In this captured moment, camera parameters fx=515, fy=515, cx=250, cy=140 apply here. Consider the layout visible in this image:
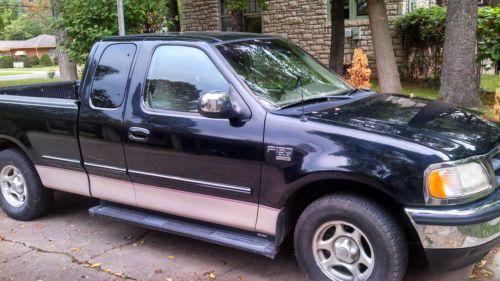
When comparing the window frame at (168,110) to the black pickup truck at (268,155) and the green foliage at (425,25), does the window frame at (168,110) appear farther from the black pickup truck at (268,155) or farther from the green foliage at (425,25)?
the green foliage at (425,25)

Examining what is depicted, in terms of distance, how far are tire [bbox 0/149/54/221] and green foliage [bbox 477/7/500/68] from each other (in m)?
8.28

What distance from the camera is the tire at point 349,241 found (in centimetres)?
328

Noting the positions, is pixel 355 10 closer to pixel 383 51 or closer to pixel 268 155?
pixel 383 51

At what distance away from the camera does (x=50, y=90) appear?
251 inches

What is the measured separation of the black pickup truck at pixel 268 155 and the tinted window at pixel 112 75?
1 cm

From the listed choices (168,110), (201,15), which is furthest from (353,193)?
(201,15)

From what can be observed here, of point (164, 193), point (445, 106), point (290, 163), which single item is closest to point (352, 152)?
point (290, 163)

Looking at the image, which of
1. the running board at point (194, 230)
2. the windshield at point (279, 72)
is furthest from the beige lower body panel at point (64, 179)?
the windshield at point (279, 72)

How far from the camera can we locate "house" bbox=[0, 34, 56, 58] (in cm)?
7938

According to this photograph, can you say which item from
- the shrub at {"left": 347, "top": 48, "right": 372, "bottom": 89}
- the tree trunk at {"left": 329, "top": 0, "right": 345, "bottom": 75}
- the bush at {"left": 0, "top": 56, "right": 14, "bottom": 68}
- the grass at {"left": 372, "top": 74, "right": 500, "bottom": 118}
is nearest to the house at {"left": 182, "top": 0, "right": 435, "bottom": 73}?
the grass at {"left": 372, "top": 74, "right": 500, "bottom": 118}

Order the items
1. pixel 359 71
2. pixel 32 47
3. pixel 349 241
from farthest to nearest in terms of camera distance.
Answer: pixel 32 47 → pixel 359 71 → pixel 349 241

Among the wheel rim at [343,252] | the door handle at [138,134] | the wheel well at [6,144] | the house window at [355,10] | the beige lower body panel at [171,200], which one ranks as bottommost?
the wheel rim at [343,252]

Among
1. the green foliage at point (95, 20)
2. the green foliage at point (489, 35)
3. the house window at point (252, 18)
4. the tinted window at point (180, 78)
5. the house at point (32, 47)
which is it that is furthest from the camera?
the house at point (32, 47)

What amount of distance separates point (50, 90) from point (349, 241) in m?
4.48
